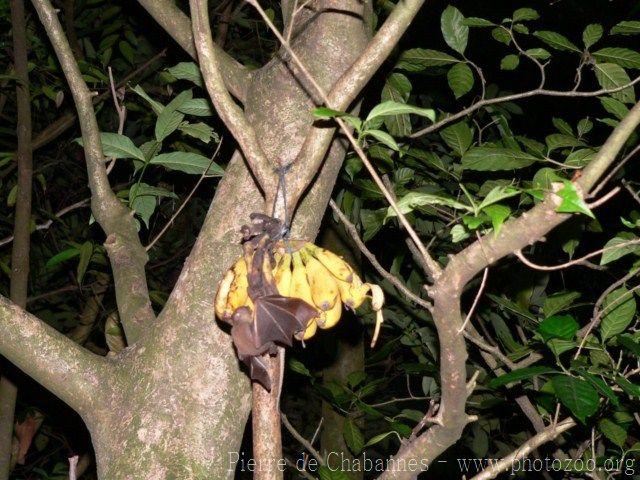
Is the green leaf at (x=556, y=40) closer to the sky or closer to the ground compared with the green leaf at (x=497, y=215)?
closer to the ground

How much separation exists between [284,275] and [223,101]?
24cm

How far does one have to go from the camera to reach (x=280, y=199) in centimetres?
89

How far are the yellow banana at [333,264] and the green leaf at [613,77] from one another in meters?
1.11

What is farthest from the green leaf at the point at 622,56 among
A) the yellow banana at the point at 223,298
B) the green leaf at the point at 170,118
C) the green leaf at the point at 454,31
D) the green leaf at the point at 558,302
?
the yellow banana at the point at 223,298

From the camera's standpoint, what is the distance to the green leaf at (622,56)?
1.71 metres

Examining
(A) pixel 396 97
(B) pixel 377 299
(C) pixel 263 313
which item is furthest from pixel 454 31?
(C) pixel 263 313

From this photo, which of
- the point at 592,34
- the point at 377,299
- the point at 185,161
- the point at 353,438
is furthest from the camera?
the point at 353,438

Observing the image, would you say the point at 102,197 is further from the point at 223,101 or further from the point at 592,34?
the point at 592,34

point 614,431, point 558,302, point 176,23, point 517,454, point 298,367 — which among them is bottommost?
point 298,367

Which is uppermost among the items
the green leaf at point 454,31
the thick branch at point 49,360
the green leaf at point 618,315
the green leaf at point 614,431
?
the green leaf at point 454,31

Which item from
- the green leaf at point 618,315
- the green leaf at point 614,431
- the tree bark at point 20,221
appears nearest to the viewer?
the green leaf at point 618,315

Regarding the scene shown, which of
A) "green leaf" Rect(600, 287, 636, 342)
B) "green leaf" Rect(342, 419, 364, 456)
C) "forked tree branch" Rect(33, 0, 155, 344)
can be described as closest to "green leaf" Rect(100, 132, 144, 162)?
"forked tree branch" Rect(33, 0, 155, 344)

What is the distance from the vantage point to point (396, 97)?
71.7 inches

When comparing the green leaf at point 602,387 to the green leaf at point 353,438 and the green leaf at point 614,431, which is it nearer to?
the green leaf at point 614,431
